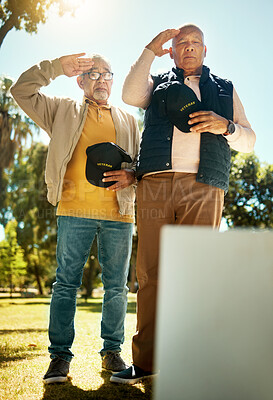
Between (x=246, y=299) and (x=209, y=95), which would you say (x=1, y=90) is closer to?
(x=209, y=95)

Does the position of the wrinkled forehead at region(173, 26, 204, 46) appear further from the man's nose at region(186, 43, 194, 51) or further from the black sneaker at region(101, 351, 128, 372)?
the black sneaker at region(101, 351, 128, 372)

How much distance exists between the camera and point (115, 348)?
2.75 metres

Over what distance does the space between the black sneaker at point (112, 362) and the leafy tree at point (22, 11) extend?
6.39m

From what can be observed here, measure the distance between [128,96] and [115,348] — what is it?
1752 mm

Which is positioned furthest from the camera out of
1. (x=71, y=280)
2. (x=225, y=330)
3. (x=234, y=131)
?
(x=71, y=280)

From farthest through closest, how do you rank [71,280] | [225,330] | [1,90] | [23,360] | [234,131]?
[1,90] → [23,360] → [71,280] → [234,131] → [225,330]

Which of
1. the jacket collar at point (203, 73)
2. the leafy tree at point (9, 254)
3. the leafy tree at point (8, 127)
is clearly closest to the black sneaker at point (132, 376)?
the jacket collar at point (203, 73)

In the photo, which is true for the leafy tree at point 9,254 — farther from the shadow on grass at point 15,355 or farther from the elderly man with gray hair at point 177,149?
the elderly man with gray hair at point 177,149

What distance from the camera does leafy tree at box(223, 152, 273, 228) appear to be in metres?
15.2

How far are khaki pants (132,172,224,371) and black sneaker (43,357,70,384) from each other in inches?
19.8

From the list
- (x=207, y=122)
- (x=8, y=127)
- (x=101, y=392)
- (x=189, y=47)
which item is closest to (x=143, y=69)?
(x=189, y=47)

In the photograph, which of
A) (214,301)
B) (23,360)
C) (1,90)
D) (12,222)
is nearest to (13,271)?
(12,222)

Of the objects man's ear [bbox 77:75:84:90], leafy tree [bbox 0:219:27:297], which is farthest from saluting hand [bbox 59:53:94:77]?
leafy tree [bbox 0:219:27:297]

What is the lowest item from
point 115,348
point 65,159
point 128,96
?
point 115,348
